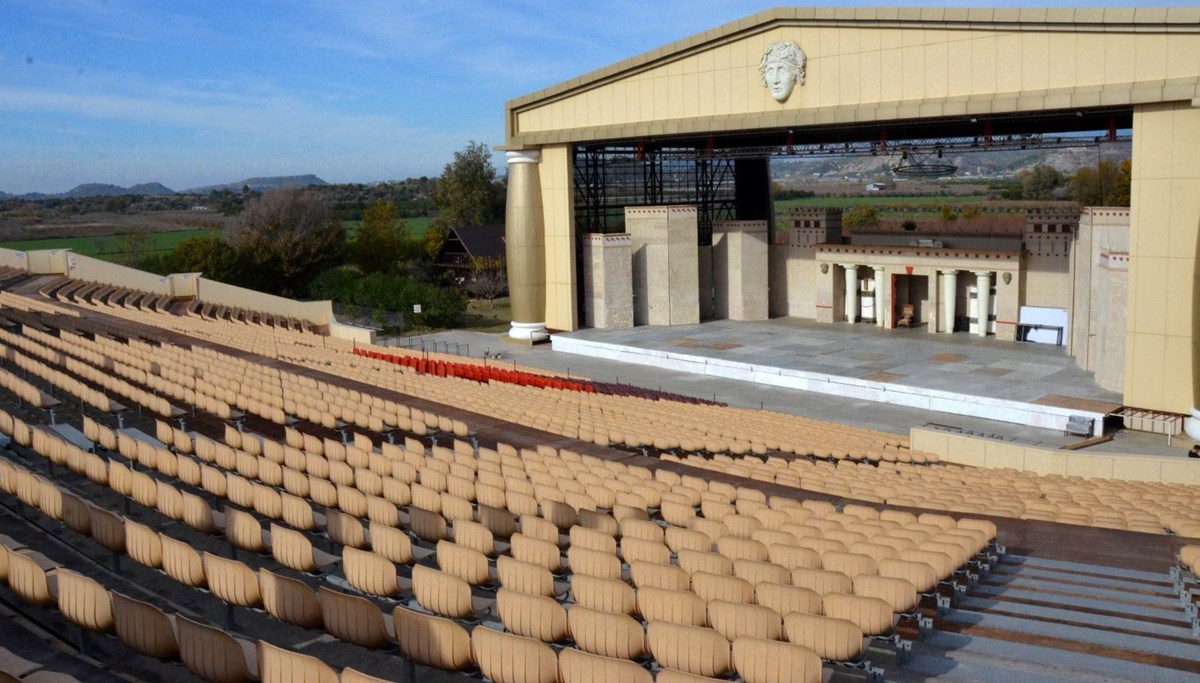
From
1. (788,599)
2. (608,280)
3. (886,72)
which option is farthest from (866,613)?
(608,280)

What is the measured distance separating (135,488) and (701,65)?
29664 millimetres

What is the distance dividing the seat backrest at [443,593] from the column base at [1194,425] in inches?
878

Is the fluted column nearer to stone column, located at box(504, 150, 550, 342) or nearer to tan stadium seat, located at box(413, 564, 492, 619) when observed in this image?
stone column, located at box(504, 150, 550, 342)

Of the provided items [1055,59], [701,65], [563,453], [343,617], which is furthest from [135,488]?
[701,65]

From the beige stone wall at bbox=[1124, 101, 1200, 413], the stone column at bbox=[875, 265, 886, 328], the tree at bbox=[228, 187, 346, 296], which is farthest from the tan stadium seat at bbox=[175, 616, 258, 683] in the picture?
the tree at bbox=[228, 187, 346, 296]

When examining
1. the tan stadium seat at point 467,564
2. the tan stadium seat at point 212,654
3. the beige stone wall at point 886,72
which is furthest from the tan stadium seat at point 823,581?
the beige stone wall at point 886,72

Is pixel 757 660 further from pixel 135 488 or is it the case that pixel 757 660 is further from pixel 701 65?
pixel 701 65

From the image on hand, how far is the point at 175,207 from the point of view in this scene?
145625 millimetres

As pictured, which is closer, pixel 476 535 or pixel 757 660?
pixel 757 660

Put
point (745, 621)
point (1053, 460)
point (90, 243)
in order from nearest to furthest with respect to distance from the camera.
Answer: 1. point (745, 621)
2. point (1053, 460)
3. point (90, 243)

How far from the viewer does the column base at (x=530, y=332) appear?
42.6m

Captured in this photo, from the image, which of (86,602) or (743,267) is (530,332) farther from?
(86,602)

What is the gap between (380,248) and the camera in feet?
206

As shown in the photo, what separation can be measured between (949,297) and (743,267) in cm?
913
